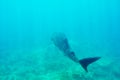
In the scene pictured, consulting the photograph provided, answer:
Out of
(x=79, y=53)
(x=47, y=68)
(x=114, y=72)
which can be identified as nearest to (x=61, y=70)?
(x=47, y=68)

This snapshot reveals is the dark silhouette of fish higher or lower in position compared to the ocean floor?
lower

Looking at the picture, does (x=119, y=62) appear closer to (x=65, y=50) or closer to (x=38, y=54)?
(x=38, y=54)

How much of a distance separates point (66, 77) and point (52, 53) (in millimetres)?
7214

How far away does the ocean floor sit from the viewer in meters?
15.4

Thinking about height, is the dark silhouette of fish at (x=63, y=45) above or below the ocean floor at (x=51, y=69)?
below

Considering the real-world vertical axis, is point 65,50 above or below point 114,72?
below

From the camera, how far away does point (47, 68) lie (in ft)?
58.2

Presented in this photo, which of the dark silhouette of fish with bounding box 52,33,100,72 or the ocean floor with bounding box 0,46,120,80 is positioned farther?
the ocean floor with bounding box 0,46,120,80

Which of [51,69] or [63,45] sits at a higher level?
[51,69]

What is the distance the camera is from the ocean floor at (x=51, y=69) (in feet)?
50.6

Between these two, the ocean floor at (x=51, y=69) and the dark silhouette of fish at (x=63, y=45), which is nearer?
the dark silhouette of fish at (x=63, y=45)

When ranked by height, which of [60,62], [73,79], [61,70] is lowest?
[73,79]

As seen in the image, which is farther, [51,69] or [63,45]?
[51,69]

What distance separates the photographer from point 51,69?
17.4 meters
